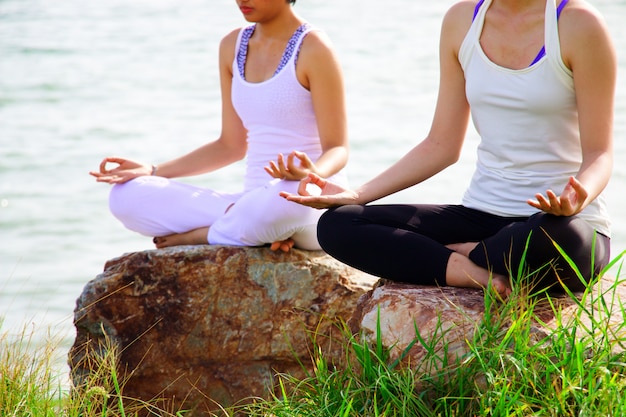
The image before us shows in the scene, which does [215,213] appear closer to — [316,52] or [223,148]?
[223,148]

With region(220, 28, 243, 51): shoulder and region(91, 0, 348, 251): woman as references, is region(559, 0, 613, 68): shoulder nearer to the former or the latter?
region(91, 0, 348, 251): woman

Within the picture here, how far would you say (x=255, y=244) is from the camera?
147 inches

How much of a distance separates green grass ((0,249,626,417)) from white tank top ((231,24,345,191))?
1.24m

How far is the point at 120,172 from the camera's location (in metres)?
4.03

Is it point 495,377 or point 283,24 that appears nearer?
point 495,377

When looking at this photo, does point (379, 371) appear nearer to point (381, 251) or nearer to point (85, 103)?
point (381, 251)

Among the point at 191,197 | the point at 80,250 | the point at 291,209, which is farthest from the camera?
the point at 80,250

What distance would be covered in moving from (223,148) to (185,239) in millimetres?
499

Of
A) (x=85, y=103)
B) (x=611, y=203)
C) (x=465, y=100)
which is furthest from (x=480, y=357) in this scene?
(x=85, y=103)

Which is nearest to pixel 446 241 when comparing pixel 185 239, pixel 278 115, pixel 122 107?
pixel 278 115

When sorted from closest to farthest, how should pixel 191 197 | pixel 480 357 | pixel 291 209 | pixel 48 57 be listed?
pixel 480 357 → pixel 291 209 → pixel 191 197 → pixel 48 57

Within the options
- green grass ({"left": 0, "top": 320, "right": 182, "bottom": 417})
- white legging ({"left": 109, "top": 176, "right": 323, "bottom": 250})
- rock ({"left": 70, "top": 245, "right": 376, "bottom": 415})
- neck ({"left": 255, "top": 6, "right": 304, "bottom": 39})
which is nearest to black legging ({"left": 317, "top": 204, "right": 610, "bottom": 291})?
white legging ({"left": 109, "top": 176, "right": 323, "bottom": 250})

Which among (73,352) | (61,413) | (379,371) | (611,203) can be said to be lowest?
(611,203)

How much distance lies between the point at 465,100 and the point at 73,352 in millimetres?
1805
